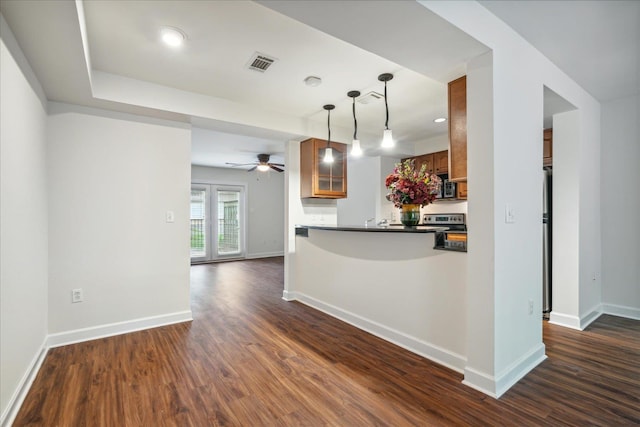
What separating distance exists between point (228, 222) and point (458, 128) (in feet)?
22.8

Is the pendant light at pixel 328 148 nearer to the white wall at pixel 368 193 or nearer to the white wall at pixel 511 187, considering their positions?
the white wall at pixel 511 187

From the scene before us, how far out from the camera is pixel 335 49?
238 centimetres

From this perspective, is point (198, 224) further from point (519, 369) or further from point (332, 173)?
point (519, 369)

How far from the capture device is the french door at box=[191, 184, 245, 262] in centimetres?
780

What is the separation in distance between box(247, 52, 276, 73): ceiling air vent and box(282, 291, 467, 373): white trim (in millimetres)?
2558

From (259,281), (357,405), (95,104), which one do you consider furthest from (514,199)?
(259,281)

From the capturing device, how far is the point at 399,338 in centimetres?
270

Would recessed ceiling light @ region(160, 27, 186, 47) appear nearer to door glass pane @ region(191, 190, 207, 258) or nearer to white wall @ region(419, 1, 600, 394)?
white wall @ region(419, 1, 600, 394)

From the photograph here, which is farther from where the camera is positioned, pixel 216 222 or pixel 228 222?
pixel 228 222

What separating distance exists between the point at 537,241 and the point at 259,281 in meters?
4.28

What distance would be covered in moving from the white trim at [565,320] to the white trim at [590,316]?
7 cm

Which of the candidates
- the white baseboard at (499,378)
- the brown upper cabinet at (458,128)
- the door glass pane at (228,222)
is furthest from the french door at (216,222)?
the white baseboard at (499,378)

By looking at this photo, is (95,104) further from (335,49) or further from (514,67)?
(514,67)

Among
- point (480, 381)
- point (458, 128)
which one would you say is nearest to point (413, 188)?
point (458, 128)
